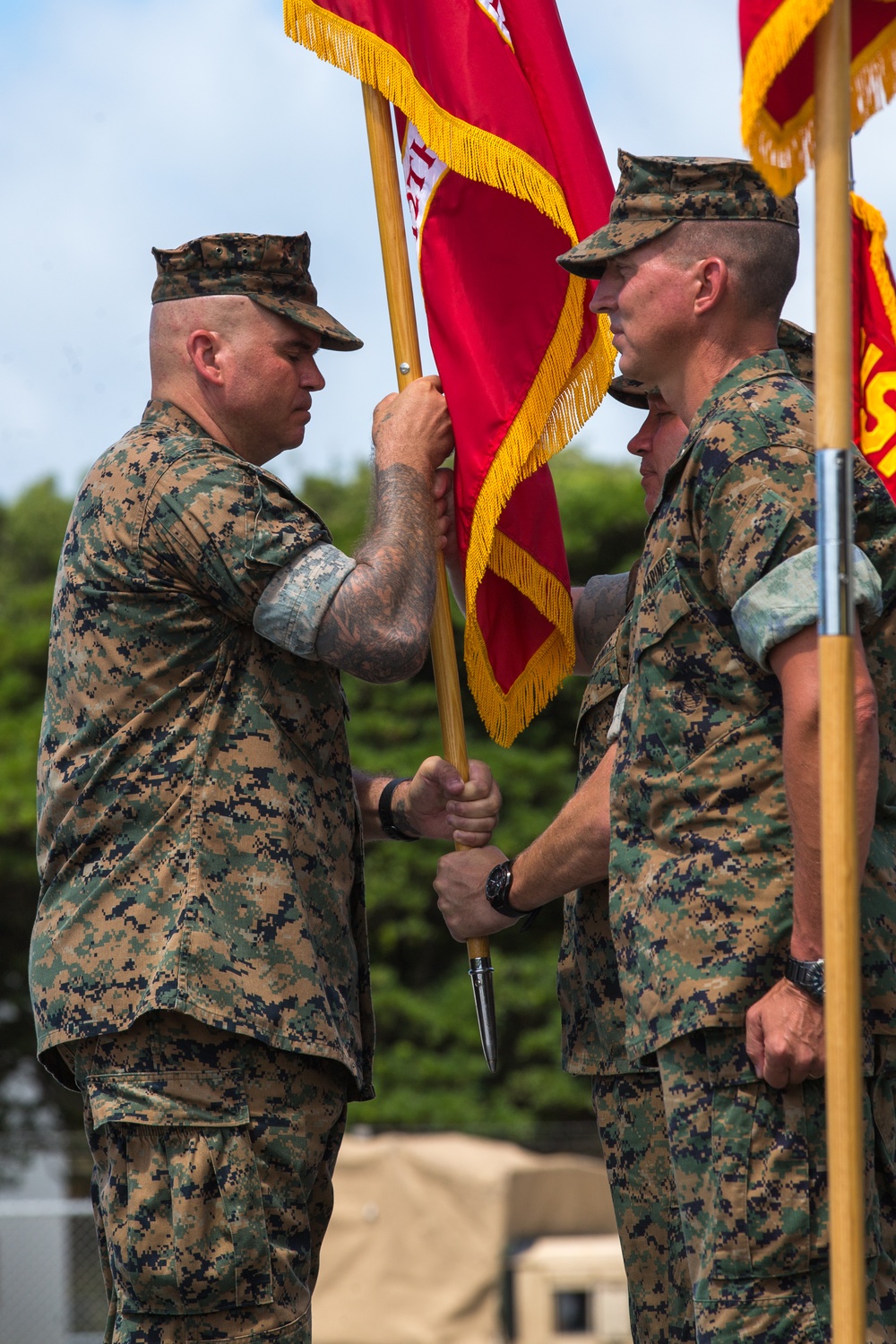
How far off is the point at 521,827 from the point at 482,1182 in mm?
3784

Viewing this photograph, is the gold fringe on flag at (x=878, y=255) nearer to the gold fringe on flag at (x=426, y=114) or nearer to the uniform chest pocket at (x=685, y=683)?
the gold fringe on flag at (x=426, y=114)

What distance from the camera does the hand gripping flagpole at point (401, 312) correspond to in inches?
160

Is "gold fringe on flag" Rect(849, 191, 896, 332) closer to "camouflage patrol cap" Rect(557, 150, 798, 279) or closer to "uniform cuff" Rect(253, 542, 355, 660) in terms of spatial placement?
"camouflage patrol cap" Rect(557, 150, 798, 279)

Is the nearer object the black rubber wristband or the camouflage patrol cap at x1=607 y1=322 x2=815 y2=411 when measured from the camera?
the camouflage patrol cap at x1=607 y1=322 x2=815 y2=411

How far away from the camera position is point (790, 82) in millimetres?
2475

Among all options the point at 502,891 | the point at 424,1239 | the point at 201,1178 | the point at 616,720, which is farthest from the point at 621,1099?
the point at 424,1239

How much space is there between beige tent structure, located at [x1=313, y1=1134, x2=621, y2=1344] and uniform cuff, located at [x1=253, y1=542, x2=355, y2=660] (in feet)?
23.0

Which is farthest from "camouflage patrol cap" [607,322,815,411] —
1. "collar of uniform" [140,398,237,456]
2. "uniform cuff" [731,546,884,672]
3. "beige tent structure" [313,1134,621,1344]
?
"beige tent structure" [313,1134,621,1344]

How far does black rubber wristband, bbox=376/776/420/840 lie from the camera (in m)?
4.09

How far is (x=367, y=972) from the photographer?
11.9 ft

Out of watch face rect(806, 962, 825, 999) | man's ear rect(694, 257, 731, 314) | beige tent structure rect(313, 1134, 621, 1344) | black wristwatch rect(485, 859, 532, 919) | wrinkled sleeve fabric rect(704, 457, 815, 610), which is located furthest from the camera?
beige tent structure rect(313, 1134, 621, 1344)

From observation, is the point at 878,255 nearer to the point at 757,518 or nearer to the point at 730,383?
the point at 730,383

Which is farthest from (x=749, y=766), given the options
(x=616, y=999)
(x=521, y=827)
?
(x=521, y=827)

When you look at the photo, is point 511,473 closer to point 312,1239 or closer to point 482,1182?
Answer: point 312,1239
